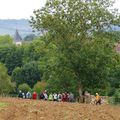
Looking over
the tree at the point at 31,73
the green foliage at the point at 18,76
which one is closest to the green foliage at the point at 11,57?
the green foliage at the point at 18,76

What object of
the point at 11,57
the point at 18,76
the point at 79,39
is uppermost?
the point at 11,57

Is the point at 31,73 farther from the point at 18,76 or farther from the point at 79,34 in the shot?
the point at 79,34

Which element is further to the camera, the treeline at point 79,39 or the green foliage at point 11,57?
the green foliage at point 11,57

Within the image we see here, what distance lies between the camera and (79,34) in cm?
4469

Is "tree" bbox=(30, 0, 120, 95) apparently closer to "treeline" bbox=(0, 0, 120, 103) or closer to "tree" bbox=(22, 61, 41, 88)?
"treeline" bbox=(0, 0, 120, 103)

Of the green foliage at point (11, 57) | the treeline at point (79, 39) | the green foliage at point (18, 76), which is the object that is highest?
the green foliage at point (11, 57)

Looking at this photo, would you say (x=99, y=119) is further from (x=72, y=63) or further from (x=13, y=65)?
(x=13, y=65)

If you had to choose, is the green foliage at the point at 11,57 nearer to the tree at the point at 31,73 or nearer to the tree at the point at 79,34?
the tree at the point at 31,73

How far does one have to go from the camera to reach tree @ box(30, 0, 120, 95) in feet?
143

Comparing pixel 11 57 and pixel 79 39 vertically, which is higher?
pixel 11 57

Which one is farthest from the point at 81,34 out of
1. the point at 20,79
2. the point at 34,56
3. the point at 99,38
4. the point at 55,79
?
the point at 34,56

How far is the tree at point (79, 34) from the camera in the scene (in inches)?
1718

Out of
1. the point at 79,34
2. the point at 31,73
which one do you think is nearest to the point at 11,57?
the point at 31,73

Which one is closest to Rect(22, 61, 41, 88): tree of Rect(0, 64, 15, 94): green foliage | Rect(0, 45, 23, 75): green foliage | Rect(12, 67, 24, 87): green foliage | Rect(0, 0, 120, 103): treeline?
Rect(12, 67, 24, 87): green foliage
